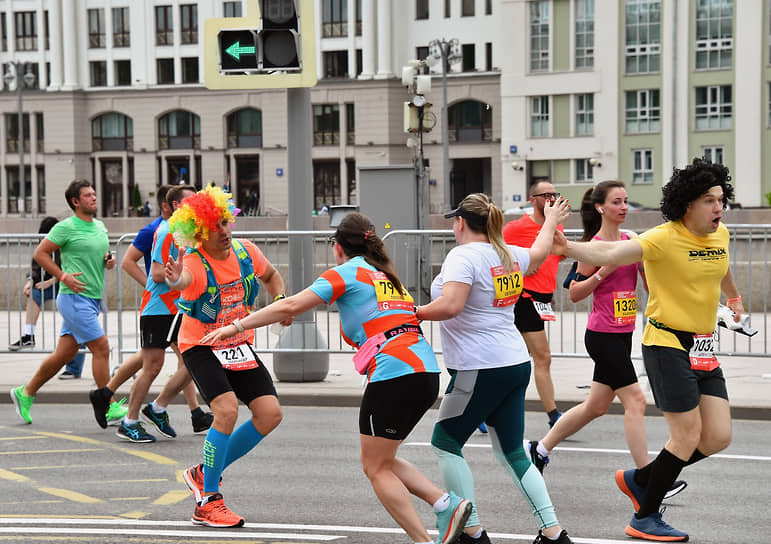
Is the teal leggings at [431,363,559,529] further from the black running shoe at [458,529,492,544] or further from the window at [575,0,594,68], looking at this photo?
the window at [575,0,594,68]

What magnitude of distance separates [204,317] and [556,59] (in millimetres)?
53772

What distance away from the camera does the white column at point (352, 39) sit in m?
67.8

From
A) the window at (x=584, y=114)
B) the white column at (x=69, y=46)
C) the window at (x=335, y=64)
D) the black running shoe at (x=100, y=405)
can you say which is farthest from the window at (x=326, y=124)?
the black running shoe at (x=100, y=405)

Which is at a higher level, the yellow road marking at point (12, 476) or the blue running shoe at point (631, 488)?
the blue running shoe at point (631, 488)

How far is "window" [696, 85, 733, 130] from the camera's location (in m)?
55.4

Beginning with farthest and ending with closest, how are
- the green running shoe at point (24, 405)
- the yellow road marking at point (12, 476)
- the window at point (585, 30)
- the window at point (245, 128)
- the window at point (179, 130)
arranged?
the window at point (179, 130) → the window at point (245, 128) → the window at point (585, 30) → the green running shoe at point (24, 405) → the yellow road marking at point (12, 476)

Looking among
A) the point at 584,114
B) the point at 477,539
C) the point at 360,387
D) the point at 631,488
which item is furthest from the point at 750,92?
the point at 477,539

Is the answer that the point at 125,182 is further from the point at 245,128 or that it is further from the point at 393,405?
the point at 393,405

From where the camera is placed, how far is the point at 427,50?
68.6m

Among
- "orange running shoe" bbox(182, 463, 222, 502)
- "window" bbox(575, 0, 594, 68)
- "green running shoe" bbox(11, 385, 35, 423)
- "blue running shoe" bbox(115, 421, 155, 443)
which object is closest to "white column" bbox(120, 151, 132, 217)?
"window" bbox(575, 0, 594, 68)

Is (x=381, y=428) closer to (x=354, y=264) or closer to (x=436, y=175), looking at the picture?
(x=354, y=264)

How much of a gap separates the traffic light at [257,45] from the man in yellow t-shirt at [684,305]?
542 centimetres

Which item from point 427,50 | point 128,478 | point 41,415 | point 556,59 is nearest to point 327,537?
point 128,478

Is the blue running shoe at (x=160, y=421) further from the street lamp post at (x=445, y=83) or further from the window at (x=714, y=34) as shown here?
the window at (x=714, y=34)
